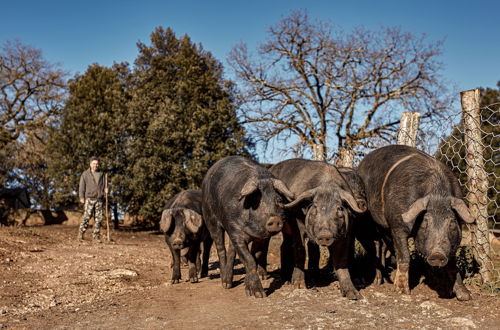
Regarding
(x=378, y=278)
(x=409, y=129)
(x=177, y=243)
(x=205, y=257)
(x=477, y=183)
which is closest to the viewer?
(x=477, y=183)

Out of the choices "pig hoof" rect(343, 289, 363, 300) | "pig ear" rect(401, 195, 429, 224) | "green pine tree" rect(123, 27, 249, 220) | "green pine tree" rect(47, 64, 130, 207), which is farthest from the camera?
"green pine tree" rect(47, 64, 130, 207)

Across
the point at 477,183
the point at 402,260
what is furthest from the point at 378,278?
the point at 477,183

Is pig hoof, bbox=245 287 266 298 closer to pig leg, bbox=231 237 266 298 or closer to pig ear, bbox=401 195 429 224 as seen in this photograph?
pig leg, bbox=231 237 266 298

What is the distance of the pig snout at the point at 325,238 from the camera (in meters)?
5.72

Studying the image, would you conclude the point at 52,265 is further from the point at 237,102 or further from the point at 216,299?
the point at 237,102

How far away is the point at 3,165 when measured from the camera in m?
25.8

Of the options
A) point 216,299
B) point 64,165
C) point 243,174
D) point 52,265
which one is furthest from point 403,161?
point 64,165

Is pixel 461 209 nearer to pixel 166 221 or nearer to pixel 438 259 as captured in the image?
pixel 438 259

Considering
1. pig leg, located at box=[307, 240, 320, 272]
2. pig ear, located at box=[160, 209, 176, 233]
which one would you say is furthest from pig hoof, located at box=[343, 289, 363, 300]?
pig ear, located at box=[160, 209, 176, 233]

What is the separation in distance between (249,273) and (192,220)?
2019mm

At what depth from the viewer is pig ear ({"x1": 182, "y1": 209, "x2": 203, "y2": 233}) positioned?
322 inches

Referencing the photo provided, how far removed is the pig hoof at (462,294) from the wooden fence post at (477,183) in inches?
38.2

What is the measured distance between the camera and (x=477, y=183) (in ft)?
22.8

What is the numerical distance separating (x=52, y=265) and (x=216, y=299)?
4.42 meters
